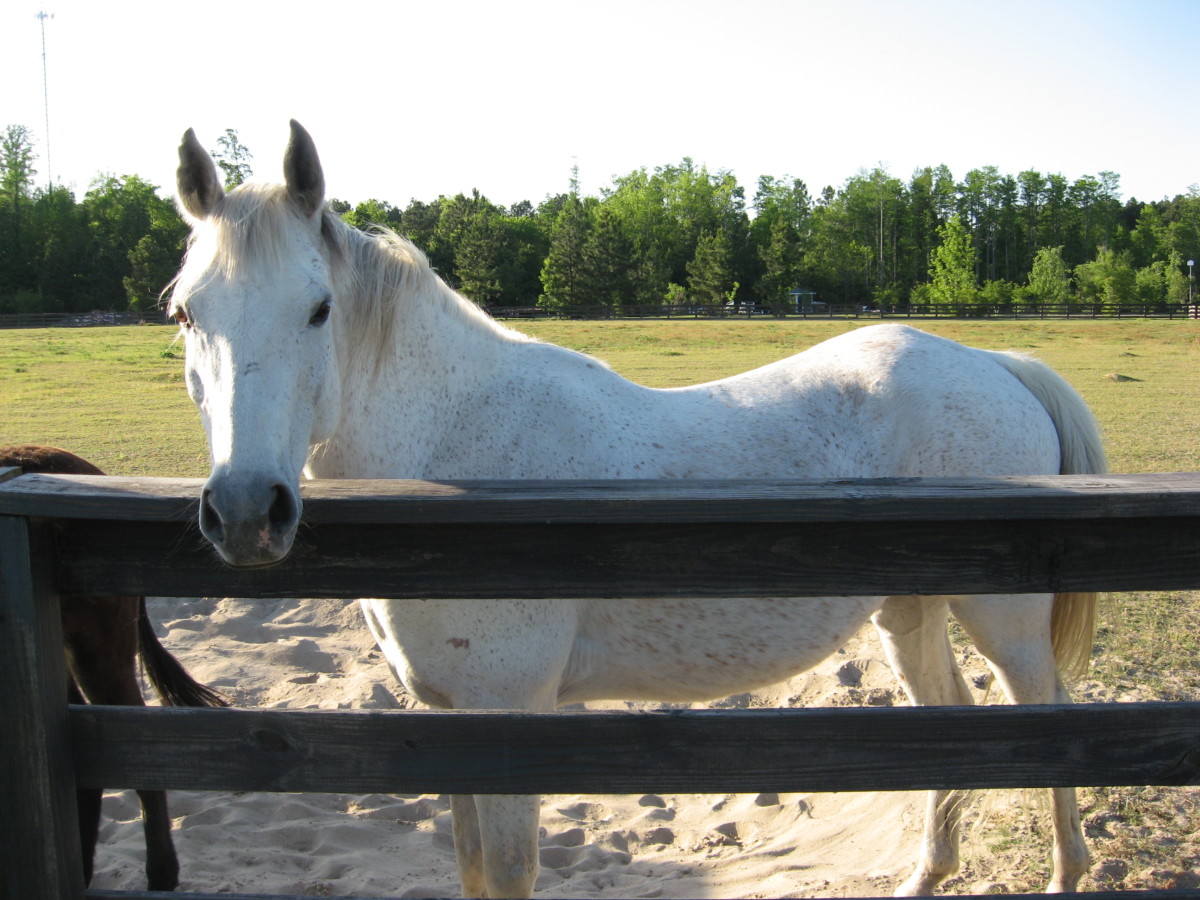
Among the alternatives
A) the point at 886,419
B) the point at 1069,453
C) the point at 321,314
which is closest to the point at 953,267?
the point at 1069,453

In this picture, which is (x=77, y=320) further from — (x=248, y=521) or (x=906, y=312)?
(x=248, y=521)

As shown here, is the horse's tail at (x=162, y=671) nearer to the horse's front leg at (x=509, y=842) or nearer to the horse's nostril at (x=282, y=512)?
the horse's front leg at (x=509, y=842)

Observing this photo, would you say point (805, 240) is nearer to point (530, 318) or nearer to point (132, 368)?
point (530, 318)

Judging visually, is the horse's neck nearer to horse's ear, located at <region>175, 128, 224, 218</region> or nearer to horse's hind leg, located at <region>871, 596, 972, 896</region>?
horse's ear, located at <region>175, 128, 224, 218</region>

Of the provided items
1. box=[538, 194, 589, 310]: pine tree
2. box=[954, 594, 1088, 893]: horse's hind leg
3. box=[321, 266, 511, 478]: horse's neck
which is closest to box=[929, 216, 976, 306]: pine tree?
box=[538, 194, 589, 310]: pine tree

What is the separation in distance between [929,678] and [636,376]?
53.4 feet

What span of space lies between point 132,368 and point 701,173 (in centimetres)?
7978

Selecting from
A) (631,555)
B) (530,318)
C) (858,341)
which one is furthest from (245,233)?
(530,318)

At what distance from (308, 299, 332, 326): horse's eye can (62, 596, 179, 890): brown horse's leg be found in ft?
5.41

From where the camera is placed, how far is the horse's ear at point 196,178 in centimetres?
224

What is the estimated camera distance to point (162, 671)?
3492 millimetres

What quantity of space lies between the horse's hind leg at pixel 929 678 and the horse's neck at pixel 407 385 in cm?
182

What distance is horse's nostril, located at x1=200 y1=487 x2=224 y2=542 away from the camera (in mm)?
1686

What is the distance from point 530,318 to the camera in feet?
172
